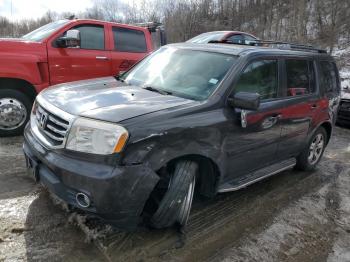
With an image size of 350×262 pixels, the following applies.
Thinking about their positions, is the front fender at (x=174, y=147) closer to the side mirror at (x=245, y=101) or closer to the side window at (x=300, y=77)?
the side mirror at (x=245, y=101)

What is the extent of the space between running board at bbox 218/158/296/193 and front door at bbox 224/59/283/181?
0.06 metres

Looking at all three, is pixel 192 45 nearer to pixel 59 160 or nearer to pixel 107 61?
pixel 59 160

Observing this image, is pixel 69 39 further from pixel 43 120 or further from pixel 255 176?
pixel 255 176

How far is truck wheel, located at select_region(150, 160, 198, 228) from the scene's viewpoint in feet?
10.3

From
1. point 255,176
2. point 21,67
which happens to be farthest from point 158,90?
point 21,67

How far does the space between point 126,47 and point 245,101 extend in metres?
4.19

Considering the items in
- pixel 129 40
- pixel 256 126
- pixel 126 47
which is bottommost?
pixel 256 126

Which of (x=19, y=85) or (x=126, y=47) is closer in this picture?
(x=19, y=85)

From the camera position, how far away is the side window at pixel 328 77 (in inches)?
205

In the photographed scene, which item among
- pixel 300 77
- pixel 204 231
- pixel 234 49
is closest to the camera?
pixel 204 231

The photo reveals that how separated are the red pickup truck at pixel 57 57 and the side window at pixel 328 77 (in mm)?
3495

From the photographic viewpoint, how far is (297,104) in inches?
178

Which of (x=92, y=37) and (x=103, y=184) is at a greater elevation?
(x=92, y=37)

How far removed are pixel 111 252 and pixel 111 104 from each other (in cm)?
126
